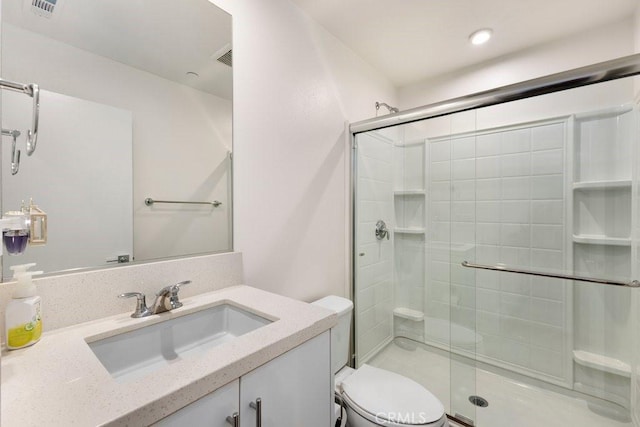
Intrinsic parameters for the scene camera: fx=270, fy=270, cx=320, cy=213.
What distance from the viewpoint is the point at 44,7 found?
79cm

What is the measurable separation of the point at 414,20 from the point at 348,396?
6.87 feet

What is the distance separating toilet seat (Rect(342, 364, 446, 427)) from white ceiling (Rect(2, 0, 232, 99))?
56.3 inches

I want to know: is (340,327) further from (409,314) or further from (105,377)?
(105,377)

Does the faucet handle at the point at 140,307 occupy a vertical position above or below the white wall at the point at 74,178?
below

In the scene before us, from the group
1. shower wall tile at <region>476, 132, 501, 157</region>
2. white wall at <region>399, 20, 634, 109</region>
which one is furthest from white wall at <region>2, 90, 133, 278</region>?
white wall at <region>399, 20, 634, 109</region>

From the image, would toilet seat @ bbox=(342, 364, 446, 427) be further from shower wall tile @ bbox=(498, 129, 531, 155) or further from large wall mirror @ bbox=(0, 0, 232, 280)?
shower wall tile @ bbox=(498, 129, 531, 155)

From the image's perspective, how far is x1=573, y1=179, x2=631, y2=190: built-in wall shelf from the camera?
4.57ft

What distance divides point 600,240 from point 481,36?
1.45 m

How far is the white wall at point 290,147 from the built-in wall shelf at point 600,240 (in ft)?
4.48

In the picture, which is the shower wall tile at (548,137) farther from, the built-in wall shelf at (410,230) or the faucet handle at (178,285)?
the faucet handle at (178,285)

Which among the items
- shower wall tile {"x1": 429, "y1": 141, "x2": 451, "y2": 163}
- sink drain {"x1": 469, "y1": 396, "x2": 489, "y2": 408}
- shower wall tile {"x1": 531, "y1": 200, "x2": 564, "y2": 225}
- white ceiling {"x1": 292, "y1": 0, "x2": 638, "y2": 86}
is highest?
white ceiling {"x1": 292, "y1": 0, "x2": 638, "y2": 86}

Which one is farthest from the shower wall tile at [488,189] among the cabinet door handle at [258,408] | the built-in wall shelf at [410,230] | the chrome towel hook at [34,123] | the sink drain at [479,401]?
the chrome towel hook at [34,123]

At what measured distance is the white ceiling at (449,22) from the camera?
1.53 meters

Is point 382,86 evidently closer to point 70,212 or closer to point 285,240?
point 285,240
